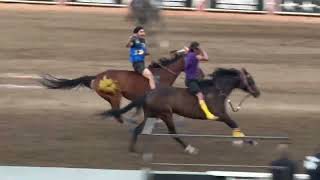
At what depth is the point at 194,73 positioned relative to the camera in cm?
1294

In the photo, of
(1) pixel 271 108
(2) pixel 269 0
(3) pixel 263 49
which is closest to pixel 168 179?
(1) pixel 271 108

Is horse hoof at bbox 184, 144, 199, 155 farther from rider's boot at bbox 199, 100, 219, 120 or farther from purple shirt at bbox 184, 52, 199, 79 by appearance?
purple shirt at bbox 184, 52, 199, 79

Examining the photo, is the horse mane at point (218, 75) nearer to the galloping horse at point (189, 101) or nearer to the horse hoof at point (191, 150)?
the galloping horse at point (189, 101)

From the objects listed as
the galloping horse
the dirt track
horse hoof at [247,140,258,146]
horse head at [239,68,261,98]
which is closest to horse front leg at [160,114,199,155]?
the galloping horse

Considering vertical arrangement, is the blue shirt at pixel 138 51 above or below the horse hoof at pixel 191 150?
above

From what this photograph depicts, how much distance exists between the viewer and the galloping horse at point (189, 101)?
12453 mm

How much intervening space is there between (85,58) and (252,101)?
6638 mm

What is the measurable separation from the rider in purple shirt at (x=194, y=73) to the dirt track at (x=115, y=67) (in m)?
0.65

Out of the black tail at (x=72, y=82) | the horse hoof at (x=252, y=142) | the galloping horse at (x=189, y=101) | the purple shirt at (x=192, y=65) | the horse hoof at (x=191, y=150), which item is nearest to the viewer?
the horse hoof at (x=252, y=142)

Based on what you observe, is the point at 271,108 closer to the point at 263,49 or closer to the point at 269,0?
the point at 263,49

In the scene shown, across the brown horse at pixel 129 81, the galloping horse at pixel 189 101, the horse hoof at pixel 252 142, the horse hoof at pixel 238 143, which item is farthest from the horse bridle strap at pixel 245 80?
the horse hoof at pixel 252 142

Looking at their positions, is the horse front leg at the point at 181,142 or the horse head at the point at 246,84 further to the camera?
the horse head at the point at 246,84

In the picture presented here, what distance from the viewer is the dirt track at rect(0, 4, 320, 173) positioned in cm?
1239

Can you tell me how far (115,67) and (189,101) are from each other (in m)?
8.90
